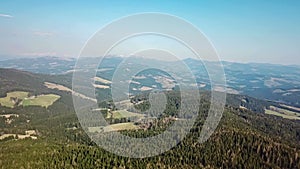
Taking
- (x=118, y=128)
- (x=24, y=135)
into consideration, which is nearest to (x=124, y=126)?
(x=118, y=128)

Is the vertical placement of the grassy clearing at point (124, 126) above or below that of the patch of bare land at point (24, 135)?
above

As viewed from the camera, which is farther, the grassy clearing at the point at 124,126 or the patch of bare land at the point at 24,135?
the grassy clearing at the point at 124,126

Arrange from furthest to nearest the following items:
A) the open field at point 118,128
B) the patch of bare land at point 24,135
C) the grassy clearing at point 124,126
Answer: the grassy clearing at point 124,126 < the open field at point 118,128 < the patch of bare land at point 24,135

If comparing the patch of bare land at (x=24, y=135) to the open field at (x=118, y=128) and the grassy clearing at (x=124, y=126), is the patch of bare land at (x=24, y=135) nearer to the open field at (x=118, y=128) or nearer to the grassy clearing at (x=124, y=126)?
the open field at (x=118, y=128)

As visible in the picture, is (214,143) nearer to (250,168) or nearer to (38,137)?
(250,168)

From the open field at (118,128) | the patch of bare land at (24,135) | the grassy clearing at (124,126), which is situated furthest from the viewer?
the grassy clearing at (124,126)

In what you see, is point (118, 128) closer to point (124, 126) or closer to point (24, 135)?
point (124, 126)

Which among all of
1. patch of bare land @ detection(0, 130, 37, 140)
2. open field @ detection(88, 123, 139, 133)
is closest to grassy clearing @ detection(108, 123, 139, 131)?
open field @ detection(88, 123, 139, 133)

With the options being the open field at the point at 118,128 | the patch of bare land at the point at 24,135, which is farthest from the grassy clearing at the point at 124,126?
the patch of bare land at the point at 24,135

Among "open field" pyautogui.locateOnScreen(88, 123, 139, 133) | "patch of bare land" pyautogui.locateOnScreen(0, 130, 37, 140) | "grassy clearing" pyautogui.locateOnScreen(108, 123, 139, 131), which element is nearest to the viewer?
"patch of bare land" pyautogui.locateOnScreen(0, 130, 37, 140)

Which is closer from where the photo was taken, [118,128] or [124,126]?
[118,128]

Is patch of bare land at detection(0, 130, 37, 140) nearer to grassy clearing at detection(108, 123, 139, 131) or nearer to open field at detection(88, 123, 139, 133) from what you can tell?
open field at detection(88, 123, 139, 133)
